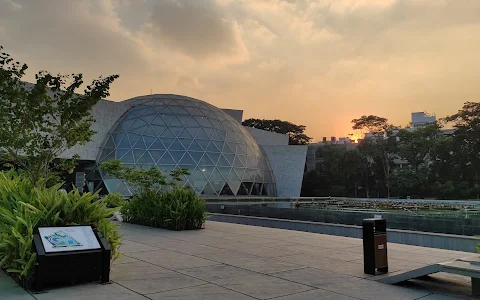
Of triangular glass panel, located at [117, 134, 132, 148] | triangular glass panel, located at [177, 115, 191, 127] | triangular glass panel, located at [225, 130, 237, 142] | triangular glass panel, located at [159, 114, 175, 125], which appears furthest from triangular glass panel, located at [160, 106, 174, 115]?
triangular glass panel, located at [225, 130, 237, 142]

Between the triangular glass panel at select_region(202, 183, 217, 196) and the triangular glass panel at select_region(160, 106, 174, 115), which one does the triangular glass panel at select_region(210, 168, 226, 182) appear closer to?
the triangular glass panel at select_region(202, 183, 217, 196)

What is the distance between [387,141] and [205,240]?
5263cm

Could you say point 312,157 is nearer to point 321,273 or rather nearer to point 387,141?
point 387,141

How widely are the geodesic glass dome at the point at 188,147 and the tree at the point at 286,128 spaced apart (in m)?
36.9

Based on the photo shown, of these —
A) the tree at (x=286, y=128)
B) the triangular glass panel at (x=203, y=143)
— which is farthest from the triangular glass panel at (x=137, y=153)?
the tree at (x=286, y=128)

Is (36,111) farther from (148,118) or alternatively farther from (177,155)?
(148,118)

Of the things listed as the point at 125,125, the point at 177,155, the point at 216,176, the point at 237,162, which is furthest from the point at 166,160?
the point at 237,162

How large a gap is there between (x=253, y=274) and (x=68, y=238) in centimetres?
333

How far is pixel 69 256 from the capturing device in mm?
6359

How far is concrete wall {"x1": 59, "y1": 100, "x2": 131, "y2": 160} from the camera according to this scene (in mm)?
36781

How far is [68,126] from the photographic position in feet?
40.0

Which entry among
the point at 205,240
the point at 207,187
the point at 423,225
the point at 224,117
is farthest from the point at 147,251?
the point at 224,117

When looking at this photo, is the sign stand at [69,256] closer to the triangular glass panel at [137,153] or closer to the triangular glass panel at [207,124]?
the triangular glass panel at [137,153]

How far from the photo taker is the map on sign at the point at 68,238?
21.1 ft
